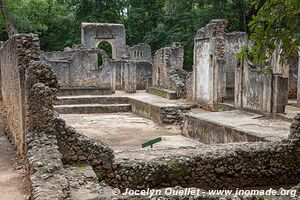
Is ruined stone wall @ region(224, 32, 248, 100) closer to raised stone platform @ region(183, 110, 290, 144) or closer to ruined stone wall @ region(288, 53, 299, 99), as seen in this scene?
ruined stone wall @ region(288, 53, 299, 99)

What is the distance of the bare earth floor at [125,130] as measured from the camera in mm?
12734

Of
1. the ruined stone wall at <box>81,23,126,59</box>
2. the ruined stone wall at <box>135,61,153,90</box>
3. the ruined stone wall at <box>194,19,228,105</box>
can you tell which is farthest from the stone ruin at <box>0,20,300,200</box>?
the ruined stone wall at <box>81,23,126,59</box>

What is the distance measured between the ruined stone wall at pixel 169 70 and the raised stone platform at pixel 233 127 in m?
5.95

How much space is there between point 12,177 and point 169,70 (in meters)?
14.3

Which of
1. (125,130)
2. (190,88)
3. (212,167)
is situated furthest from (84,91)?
(212,167)

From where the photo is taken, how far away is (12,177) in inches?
296

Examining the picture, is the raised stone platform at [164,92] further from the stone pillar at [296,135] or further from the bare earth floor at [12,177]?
the stone pillar at [296,135]

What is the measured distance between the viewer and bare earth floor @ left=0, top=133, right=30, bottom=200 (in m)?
6.62

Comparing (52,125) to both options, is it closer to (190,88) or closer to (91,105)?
(190,88)

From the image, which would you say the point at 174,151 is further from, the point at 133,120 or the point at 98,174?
the point at 133,120

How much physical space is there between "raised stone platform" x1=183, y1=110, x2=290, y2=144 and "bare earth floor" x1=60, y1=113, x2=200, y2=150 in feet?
1.39

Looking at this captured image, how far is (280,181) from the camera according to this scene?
27.1 ft

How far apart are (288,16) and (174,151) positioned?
12.3 feet

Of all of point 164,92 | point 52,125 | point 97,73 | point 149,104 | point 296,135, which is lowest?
point 149,104
